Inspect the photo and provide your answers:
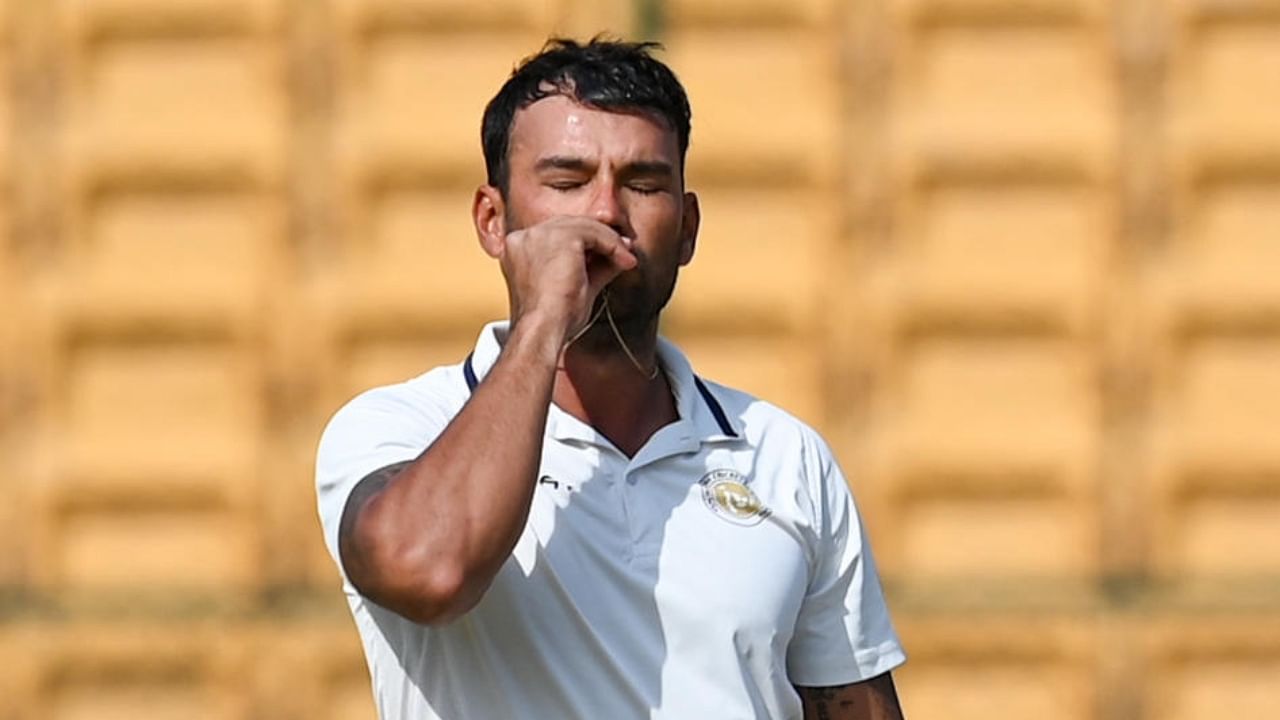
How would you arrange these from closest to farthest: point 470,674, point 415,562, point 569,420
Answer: point 415,562, point 470,674, point 569,420

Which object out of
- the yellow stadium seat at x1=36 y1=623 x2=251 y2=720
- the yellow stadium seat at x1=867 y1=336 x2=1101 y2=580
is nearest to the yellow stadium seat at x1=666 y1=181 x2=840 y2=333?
the yellow stadium seat at x1=867 y1=336 x2=1101 y2=580

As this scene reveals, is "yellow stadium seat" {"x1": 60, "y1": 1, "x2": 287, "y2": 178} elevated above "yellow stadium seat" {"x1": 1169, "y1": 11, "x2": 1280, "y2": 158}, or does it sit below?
above

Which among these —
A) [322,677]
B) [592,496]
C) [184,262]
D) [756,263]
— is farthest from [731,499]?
[184,262]

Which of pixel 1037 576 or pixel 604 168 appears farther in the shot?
pixel 1037 576

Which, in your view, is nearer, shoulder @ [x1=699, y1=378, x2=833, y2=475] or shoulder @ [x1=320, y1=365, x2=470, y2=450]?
shoulder @ [x1=320, y1=365, x2=470, y2=450]

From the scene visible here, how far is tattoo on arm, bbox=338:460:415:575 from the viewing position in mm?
2189

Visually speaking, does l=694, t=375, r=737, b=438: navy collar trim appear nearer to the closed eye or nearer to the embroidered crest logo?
the embroidered crest logo

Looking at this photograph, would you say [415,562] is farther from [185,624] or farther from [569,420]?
[185,624]

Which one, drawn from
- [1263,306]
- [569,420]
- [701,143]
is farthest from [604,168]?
[1263,306]

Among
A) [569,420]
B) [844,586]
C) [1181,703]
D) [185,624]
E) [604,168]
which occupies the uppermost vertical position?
[604,168]

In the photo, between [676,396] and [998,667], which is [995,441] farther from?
[676,396]

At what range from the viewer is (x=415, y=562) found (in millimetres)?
2135

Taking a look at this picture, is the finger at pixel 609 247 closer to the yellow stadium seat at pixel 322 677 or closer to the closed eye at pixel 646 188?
the closed eye at pixel 646 188

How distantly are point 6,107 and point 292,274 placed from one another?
64 centimetres
